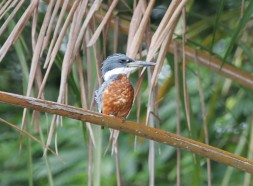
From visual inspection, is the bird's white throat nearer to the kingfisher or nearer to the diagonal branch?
the kingfisher

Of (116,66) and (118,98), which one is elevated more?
(116,66)

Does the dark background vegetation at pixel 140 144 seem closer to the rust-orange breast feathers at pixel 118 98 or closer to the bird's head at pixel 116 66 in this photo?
the bird's head at pixel 116 66

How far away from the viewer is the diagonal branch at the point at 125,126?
1.88 meters

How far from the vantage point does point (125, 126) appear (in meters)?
1.99

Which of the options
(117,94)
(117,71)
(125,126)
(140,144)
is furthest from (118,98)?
(140,144)

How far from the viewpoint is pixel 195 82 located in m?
4.98

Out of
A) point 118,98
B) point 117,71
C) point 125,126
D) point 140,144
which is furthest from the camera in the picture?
point 140,144

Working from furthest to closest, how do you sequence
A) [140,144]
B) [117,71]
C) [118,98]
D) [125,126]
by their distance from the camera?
1. [140,144]
2. [117,71]
3. [118,98]
4. [125,126]

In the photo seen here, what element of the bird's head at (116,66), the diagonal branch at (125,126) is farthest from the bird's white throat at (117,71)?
the diagonal branch at (125,126)

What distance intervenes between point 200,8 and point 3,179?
1897 mm

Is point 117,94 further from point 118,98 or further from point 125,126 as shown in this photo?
point 125,126

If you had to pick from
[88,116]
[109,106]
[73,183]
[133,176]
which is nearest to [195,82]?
[133,176]

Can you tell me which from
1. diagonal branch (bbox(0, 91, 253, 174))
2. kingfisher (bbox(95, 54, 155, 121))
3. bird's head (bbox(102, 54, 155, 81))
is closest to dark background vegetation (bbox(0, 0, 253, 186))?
bird's head (bbox(102, 54, 155, 81))

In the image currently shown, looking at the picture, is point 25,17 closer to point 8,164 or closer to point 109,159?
point 109,159
